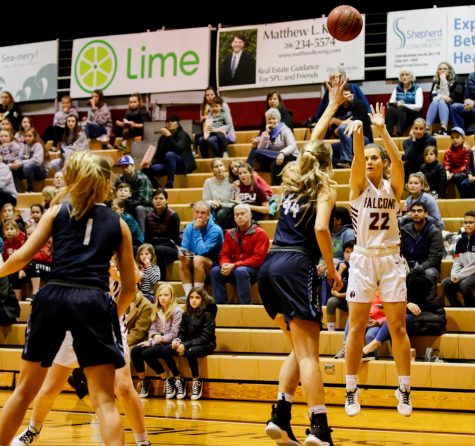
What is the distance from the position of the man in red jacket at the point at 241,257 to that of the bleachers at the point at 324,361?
26cm

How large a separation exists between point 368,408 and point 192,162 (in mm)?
6101

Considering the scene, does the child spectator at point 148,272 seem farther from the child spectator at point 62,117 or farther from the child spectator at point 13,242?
the child spectator at point 62,117

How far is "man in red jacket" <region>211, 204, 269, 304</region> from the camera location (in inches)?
422

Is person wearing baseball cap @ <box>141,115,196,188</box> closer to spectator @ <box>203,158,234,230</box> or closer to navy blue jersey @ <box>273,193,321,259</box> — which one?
spectator @ <box>203,158,234,230</box>

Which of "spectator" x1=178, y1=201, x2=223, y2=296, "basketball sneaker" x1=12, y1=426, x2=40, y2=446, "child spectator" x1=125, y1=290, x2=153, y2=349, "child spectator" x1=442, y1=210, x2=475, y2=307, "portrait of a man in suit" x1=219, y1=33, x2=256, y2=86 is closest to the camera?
"basketball sneaker" x1=12, y1=426, x2=40, y2=446

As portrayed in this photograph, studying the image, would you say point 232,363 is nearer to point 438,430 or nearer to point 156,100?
point 438,430

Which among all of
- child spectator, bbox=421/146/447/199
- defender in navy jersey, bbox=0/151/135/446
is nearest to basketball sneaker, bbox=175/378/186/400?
child spectator, bbox=421/146/447/199

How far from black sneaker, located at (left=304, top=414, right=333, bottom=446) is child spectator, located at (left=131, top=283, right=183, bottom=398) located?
4.55 metres

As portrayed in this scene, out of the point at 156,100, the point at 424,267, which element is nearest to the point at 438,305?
the point at 424,267

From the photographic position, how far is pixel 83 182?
4738 mm

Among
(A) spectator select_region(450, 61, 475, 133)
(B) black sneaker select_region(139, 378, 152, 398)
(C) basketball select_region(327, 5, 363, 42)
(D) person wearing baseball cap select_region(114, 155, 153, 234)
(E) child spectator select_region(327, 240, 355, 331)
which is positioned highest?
(C) basketball select_region(327, 5, 363, 42)

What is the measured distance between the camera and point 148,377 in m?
10.4

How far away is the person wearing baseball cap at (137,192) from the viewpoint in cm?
1223

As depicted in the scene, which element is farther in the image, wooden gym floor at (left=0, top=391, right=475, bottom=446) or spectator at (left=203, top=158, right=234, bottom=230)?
spectator at (left=203, top=158, right=234, bottom=230)
